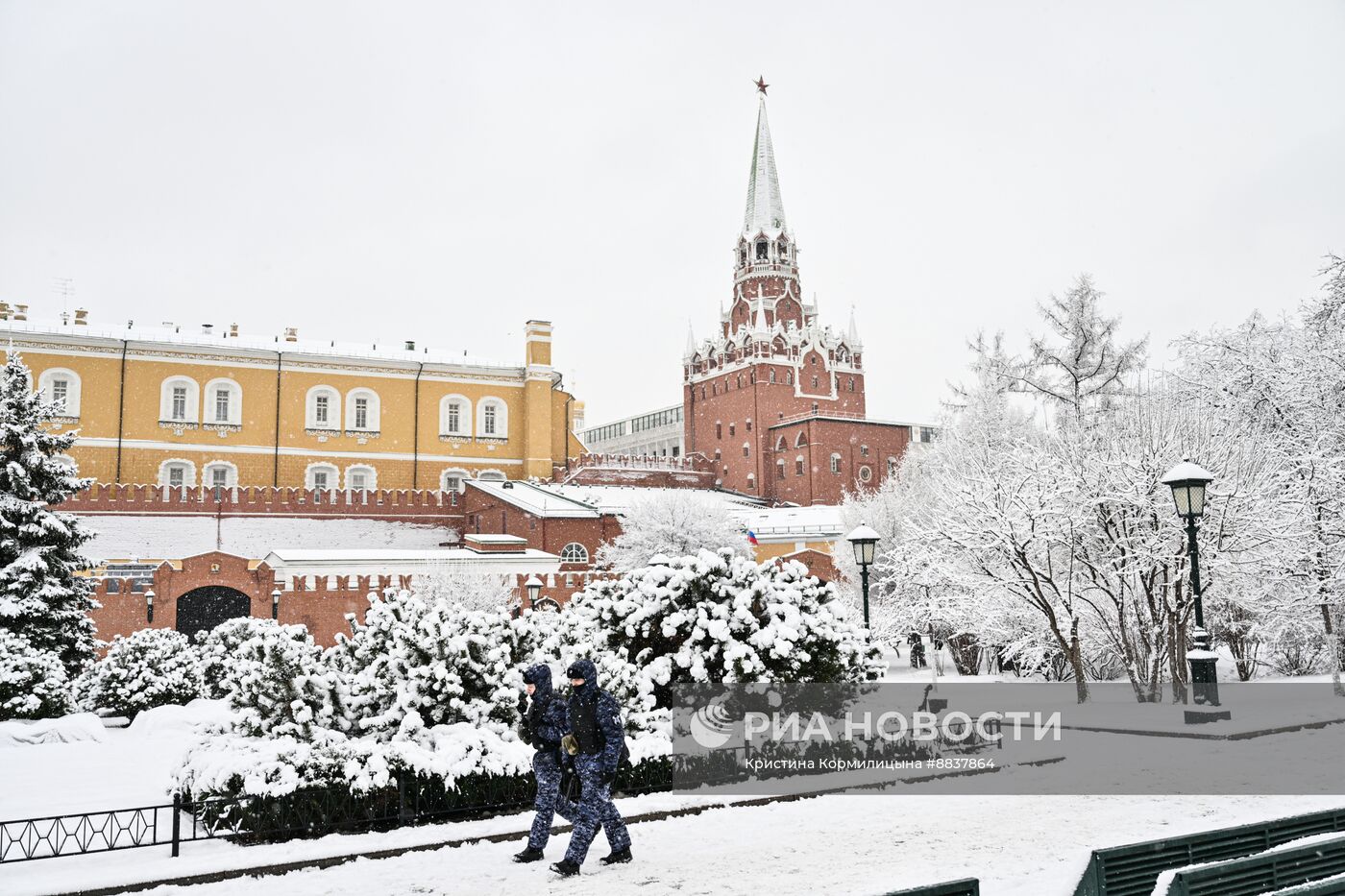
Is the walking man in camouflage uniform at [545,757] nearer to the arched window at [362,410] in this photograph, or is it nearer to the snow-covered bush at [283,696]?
the snow-covered bush at [283,696]

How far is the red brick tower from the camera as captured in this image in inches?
2146

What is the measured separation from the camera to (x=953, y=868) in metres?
6.82

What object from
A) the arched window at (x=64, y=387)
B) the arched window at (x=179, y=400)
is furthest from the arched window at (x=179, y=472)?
the arched window at (x=64, y=387)

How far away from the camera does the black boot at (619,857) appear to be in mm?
7152

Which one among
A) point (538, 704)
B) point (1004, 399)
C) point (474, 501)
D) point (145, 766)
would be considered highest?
point (1004, 399)

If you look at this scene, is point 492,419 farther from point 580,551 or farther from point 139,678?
point 139,678

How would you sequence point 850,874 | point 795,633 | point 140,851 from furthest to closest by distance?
point 795,633, point 140,851, point 850,874

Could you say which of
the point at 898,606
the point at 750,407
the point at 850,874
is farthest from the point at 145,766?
the point at 750,407

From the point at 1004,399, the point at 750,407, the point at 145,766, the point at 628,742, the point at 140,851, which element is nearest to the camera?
the point at 140,851

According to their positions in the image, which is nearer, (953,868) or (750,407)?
(953,868)

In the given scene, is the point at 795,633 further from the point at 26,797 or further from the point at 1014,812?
the point at 26,797

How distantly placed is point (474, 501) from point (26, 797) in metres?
33.0

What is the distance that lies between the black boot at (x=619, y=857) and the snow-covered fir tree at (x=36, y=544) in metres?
15.6

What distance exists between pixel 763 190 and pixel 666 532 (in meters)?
32.0
